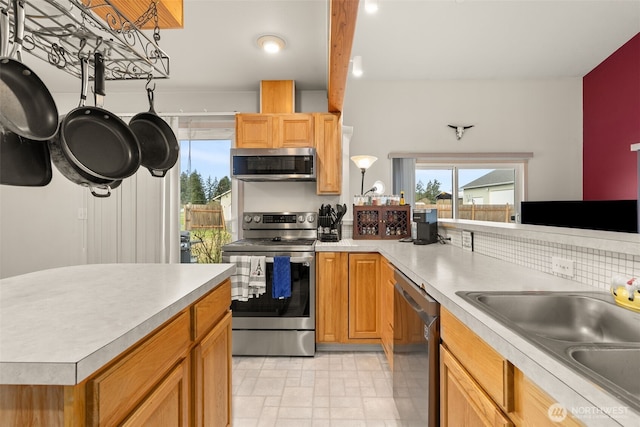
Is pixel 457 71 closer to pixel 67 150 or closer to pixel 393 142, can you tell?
pixel 393 142

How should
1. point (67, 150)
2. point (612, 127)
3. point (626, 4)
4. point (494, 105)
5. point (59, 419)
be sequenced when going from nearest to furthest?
point (59, 419) < point (67, 150) < point (626, 4) < point (612, 127) < point (494, 105)

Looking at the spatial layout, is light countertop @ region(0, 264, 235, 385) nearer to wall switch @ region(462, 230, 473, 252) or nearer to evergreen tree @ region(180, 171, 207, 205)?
wall switch @ region(462, 230, 473, 252)

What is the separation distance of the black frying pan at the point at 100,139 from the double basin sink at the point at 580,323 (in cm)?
137

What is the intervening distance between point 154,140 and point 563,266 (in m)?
1.92

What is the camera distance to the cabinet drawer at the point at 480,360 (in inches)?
29.4

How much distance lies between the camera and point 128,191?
141 inches

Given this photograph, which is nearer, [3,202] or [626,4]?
[626,4]

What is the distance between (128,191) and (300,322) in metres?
2.54

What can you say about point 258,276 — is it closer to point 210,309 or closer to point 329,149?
point 210,309

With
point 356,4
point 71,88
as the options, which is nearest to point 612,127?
point 356,4

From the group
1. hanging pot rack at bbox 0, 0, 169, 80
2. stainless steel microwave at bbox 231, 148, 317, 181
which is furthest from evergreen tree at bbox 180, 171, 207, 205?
hanging pot rack at bbox 0, 0, 169, 80

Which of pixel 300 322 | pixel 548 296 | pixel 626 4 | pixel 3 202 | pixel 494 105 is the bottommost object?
pixel 300 322

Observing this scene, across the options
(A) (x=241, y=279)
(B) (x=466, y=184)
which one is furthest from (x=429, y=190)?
(A) (x=241, y=279)

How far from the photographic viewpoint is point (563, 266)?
128 cm
